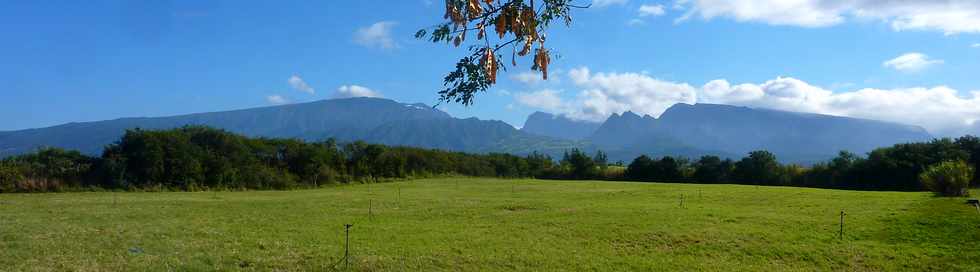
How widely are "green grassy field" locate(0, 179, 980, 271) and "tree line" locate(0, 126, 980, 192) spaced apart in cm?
2155

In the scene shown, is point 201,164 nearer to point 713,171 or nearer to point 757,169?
point 713,171

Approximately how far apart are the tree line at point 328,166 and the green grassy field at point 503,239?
2155 cm

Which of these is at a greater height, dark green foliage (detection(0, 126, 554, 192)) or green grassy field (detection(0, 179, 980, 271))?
dark green foliage (detection(0, 126, 554, 192))

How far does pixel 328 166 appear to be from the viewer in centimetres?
6481

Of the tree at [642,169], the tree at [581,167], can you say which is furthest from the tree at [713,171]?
the tree at [581,167]

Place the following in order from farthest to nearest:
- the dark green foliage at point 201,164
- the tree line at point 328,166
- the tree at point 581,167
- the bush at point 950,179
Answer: the tree at point 581,167 → the tree line at point 328,166 → the dark green foliage at point 201,164 → the bush at point 950,179

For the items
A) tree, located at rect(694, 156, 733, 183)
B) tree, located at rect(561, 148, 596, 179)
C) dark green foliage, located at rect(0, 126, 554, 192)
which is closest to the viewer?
dark green foliage, located at rect(0, 126, 554, 192)

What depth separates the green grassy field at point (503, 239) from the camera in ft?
47.5

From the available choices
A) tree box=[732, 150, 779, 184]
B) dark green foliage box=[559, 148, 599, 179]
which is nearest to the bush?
tree box=[732, 150, 779, 184]

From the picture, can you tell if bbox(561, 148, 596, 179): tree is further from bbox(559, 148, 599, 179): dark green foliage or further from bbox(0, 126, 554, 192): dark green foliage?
bbox(0, 126, 554, 192): dark green foliage

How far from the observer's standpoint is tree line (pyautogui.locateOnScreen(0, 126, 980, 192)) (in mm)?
46938

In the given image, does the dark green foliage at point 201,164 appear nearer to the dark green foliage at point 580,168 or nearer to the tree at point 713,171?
the dark green foliage at point 580,168

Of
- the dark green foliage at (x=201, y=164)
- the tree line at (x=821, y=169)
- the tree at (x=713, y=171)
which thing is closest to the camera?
the dark green foliage at (x=201, y=164)

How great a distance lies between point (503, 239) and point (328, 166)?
50265mm
